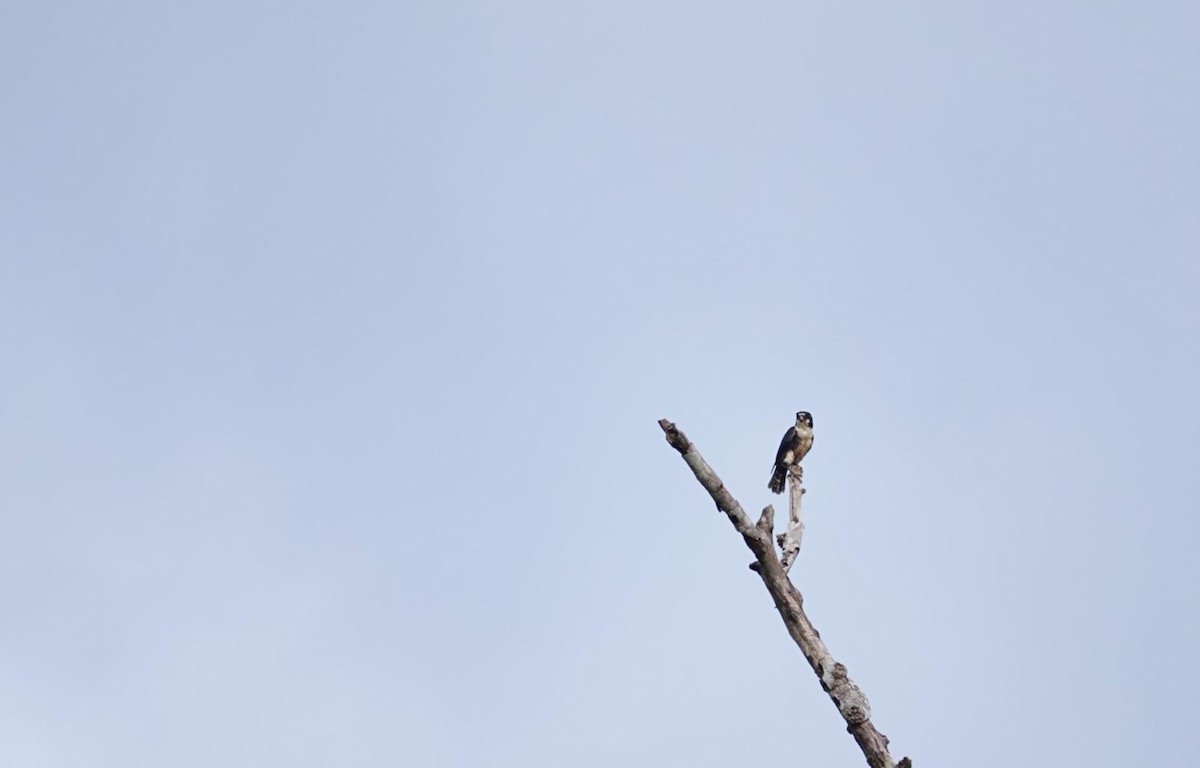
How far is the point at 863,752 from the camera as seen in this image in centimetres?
973

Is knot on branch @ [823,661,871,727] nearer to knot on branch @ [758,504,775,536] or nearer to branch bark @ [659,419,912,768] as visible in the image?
branch bark @ [659,419,912,768]

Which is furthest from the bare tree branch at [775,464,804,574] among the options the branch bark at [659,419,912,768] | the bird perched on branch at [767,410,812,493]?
the bird perched on branch at [767,410,812,493]

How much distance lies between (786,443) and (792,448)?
118 mm

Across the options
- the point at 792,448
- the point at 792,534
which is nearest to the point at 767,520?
the point at 792,534

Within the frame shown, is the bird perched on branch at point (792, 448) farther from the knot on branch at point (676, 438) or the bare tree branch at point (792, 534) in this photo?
the knot on branch at point (676, 438)

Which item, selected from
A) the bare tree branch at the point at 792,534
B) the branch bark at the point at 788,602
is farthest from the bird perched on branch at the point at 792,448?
the branch bark at the point at 788,602

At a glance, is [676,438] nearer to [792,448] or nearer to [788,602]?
[788,602]

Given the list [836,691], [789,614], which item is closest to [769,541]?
[789,614]

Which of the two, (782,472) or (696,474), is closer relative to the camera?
(696,474)

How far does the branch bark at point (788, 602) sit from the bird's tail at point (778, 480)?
3.32 meters

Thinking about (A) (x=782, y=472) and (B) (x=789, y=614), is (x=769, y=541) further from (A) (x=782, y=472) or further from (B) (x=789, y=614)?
(A) (x=782, y=472)

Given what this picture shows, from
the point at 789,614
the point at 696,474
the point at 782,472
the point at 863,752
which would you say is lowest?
the point at 863,752

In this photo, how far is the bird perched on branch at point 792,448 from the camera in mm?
13666

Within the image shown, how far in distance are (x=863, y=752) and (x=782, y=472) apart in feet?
15.0
